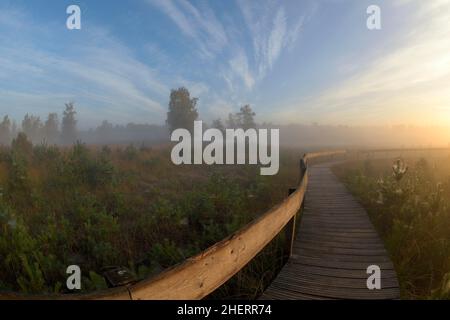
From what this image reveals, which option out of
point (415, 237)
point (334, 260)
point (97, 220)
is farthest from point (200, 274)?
point (97, 220)

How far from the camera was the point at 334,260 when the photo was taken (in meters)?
4.80

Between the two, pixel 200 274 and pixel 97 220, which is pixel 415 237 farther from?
pixel 97 220

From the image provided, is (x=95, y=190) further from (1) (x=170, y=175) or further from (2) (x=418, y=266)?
(2) (x=418, y=266)

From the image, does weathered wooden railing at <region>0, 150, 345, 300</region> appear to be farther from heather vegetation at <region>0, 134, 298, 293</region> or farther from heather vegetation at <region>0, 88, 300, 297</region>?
heather vegetation at <region>0, 134, 298, 293</region>

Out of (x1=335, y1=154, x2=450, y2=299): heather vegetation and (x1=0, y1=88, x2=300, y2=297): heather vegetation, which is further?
(x1=0, y1=88, x2=300, y2=297): heather vegetation

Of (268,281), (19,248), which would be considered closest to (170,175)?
(19,248)

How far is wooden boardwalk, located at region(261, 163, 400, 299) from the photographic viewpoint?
3.75 m

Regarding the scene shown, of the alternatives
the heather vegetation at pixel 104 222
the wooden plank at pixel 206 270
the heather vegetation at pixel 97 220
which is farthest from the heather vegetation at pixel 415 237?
the heather vegetation at pixel 97 220

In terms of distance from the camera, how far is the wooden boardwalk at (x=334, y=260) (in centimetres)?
375

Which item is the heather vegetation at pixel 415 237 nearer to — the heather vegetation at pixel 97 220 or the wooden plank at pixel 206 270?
the wooden plank at pixel 206 270

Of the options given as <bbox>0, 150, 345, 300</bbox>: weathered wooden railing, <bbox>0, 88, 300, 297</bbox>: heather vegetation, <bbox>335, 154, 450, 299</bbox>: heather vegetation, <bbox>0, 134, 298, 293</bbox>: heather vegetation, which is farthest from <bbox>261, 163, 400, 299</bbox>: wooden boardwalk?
<bbox>0, 134, 298, 293</bbox>: heather vegetation

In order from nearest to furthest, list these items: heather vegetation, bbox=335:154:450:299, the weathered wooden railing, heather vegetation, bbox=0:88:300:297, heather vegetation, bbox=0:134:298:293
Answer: the weathered wooden railing
heather vegetation, bbox=335:154:450:299
heather vegetation, bbox=0:88:300:297
heather vegetation, bbox=0:134:298:293
